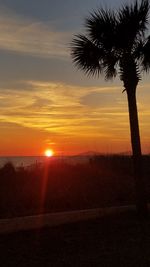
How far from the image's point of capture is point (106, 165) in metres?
29.7

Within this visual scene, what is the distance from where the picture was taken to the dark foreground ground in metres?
8.30

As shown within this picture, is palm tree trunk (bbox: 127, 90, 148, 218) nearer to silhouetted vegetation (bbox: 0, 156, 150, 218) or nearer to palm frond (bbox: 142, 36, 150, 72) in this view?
palm frond (bbox: 142, 36, 150, 72)

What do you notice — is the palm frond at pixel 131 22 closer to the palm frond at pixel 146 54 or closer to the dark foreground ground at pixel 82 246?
the palm frond at pixel 146 54

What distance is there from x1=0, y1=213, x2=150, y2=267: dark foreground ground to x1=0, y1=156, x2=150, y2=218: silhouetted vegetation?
9.63ft

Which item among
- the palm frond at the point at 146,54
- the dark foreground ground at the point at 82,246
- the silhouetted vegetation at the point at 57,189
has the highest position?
the palm frond at the point at 146,54

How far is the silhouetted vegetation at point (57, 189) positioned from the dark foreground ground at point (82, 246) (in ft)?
9.63

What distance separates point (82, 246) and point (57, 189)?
8.83 metres

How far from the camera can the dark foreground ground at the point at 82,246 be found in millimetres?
8297

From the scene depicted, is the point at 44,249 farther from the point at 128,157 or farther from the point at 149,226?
the point at 128,157

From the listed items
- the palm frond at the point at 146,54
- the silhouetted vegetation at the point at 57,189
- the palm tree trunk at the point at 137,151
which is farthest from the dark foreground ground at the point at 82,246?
the palm frond at the point at 146,54

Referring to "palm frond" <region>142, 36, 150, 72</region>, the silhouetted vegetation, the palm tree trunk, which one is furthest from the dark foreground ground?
"palm frond" <region>142, 36, 150, 72</region>

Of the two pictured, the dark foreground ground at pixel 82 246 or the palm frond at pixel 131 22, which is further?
the palm frond at pixel 131 22

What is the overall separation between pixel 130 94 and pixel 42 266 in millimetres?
7577

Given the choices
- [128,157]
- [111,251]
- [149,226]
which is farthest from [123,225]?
[128,157]
